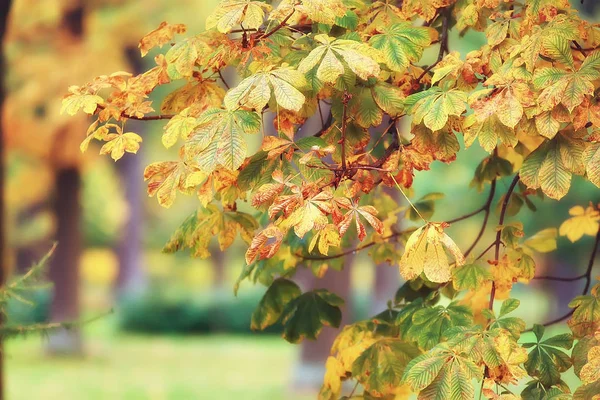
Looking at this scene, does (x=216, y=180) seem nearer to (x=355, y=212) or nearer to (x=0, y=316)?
(x=355, y=212)

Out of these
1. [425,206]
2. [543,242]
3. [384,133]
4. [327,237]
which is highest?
[384,133]

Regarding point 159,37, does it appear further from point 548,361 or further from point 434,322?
point 548,361

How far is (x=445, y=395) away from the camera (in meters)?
2.57

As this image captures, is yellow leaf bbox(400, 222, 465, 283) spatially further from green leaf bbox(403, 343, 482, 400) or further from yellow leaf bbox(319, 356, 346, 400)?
yellow leaf bbox(319, 356, 346, 400)

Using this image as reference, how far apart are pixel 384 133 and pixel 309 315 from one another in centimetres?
102

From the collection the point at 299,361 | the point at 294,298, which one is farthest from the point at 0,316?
the point at 299,361

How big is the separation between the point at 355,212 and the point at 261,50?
637mm

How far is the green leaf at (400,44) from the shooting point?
279cm

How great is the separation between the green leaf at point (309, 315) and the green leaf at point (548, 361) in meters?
0.94

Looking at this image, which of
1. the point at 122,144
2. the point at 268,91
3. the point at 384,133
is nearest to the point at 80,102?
the point at 122,144

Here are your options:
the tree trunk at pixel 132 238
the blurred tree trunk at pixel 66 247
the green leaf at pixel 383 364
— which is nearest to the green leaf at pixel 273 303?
the green leaf at pixel 383 364

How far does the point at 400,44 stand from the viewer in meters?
2.84

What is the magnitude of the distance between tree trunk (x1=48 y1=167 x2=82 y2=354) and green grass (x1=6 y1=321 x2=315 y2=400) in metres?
0.82

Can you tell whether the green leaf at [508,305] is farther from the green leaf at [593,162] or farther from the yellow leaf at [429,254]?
the green leaf at [593,162]
